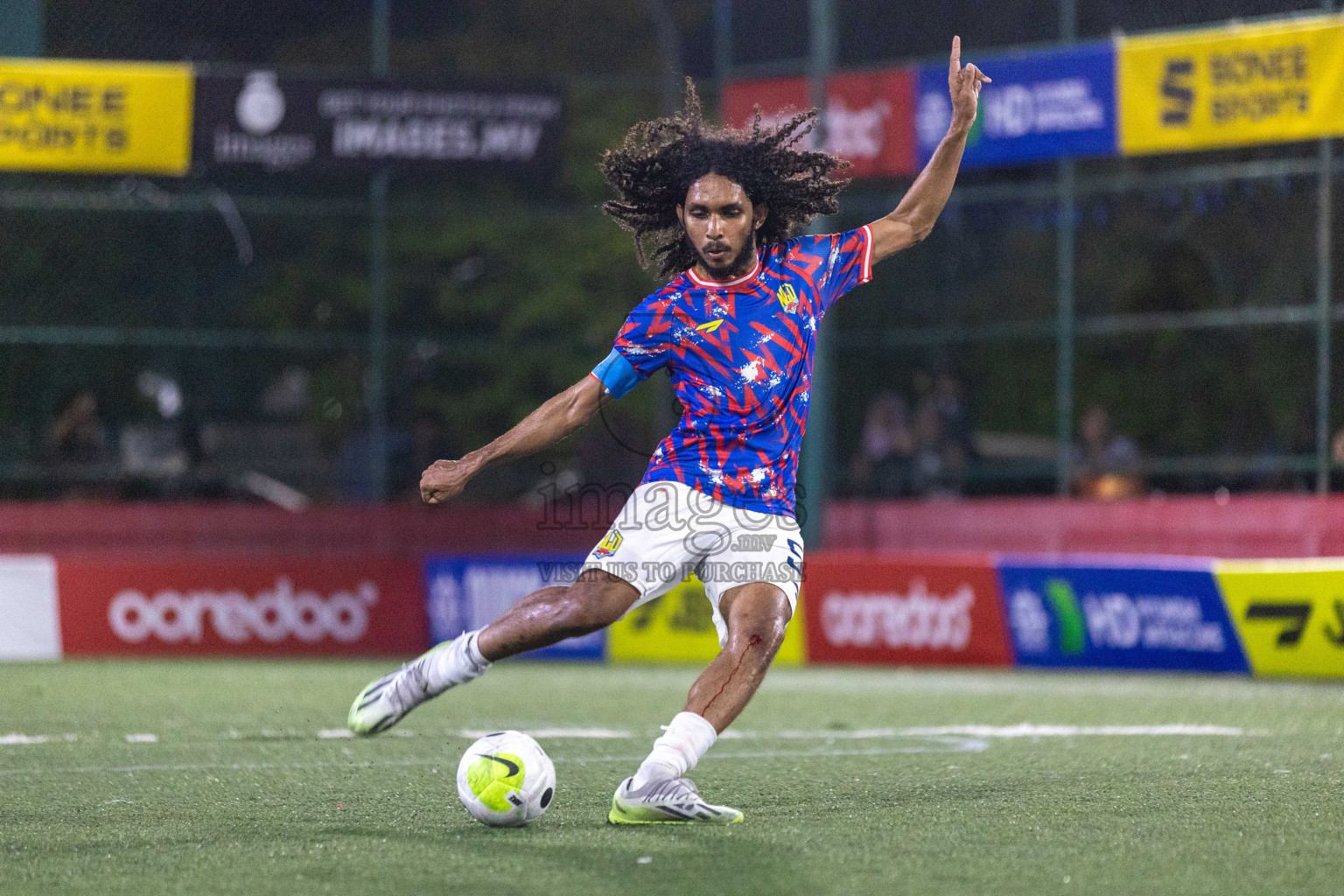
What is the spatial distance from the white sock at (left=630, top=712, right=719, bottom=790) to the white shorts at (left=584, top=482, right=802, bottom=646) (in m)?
0.40

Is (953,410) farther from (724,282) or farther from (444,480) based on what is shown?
(444,480)

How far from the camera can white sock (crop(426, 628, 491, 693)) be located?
6.22 m

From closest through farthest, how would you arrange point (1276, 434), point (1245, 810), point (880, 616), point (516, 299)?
point (1245, 810) → point (880, 616) → point (1276, 434) → point (516, 299)

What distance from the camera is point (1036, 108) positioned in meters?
15.8

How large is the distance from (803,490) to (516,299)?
7.41 metres

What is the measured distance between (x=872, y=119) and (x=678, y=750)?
11847 mm

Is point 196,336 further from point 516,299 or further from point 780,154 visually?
point 780,154

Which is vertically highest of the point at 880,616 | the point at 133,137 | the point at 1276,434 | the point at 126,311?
Answer: the point at 133,137

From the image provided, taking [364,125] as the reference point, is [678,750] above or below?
below

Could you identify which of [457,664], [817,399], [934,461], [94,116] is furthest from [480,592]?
[457,664]

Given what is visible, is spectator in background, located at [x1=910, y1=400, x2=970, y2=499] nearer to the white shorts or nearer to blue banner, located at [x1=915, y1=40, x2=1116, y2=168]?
Answer: blue banner, located at [x1=915, y1=40, x2=1116, y2=168]

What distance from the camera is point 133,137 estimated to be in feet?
53.6

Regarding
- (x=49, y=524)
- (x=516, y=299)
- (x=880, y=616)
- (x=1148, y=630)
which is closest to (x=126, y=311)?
(x=49, y=524)

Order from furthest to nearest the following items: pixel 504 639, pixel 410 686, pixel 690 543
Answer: pixel 410 686 → pixel 504 639 → pixel 690 543
